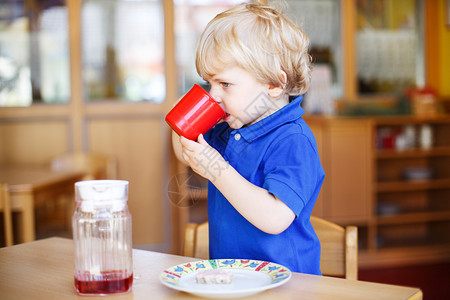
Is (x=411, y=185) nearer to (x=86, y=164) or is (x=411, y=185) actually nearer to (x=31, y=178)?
(x=86, y=164)

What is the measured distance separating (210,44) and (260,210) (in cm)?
34

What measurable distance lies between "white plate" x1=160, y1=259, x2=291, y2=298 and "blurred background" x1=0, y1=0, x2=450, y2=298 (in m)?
2.68

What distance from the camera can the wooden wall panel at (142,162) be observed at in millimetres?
3775

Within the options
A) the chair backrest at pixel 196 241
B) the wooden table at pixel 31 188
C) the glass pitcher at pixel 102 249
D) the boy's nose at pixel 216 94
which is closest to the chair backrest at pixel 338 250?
the chair backrest at pixel 196 241

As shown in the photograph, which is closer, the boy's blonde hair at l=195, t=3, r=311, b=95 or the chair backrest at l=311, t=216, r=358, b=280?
the boy's blonde hair at l=195, t=3, r=311, b=95

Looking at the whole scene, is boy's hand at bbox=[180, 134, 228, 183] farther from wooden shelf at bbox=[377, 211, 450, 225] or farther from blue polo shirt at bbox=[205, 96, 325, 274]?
wooden shelf at bbox=[377, 211, 450, 225]

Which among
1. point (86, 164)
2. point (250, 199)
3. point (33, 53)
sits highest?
point (33, 53)

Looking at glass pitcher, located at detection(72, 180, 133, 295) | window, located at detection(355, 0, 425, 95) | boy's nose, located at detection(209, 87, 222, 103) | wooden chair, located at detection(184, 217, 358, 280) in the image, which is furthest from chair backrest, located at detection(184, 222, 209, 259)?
window, located at detection(355, 0, 425, 95)

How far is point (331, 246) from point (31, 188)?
61.2 inches

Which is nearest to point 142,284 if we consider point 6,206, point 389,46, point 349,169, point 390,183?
point 6,206

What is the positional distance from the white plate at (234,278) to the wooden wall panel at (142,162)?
2882mm

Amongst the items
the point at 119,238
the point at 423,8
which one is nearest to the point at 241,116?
the point at 119,238

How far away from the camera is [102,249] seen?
83 cm

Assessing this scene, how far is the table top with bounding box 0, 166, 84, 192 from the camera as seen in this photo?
7.92 feet
